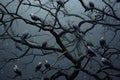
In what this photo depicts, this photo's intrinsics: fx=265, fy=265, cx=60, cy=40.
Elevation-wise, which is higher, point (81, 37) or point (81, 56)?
point (81, 37)

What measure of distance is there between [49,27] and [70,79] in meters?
1.29

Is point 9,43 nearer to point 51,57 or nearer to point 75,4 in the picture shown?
point 51,57

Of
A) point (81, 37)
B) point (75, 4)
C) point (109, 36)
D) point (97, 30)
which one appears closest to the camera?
point (81, 37)

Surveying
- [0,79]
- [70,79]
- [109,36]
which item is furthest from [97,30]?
[70,79]

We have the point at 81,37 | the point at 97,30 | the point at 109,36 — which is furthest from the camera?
the point at 109,36

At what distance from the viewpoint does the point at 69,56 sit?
5.90 metres

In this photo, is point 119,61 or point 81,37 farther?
point 119,61

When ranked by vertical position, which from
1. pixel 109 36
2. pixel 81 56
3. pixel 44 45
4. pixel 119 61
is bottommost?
pixel 119 61

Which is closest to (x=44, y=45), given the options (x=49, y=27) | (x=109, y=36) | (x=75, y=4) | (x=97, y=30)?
(x=49, y=27)

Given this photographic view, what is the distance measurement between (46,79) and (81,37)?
1.26 metres

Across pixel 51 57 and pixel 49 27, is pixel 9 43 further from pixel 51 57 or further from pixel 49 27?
pixel 49 27

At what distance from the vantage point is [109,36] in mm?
18609

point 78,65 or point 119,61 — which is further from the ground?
point 78,65

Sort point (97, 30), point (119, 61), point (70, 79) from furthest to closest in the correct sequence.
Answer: point (119, 61), point (97, 30), point (70, 79)
